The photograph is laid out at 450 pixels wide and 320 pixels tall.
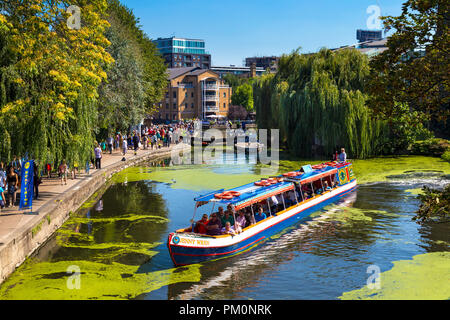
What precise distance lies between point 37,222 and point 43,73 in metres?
6.17

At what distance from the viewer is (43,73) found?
19297mm


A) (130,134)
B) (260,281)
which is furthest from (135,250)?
(130,134)

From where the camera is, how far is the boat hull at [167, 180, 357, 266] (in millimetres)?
14953

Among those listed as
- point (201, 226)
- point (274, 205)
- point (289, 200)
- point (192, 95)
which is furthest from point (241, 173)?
point (192, 95)

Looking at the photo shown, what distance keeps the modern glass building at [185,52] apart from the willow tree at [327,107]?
13339cm

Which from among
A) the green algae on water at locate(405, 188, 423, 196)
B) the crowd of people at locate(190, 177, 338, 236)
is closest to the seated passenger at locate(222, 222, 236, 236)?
the crowd of people at locate(190, 177, 338, 236)

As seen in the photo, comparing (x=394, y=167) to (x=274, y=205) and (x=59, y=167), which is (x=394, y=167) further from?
(x=59, y=167)

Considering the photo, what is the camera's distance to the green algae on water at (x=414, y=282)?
1273cm

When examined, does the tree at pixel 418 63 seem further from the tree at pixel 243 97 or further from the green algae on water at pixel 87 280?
the tree at pixel 243 97

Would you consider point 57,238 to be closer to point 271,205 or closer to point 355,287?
point 271,205

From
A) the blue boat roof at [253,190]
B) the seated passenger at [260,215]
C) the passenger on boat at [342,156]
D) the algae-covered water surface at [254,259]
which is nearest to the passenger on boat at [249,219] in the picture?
the blue boat roof at [253,190]

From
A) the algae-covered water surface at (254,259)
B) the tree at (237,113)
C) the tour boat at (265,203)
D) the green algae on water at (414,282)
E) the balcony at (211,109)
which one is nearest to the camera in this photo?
the green algae on water at (414,282)

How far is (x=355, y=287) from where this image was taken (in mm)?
13477

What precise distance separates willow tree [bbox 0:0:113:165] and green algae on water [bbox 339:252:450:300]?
1266 centimetres
